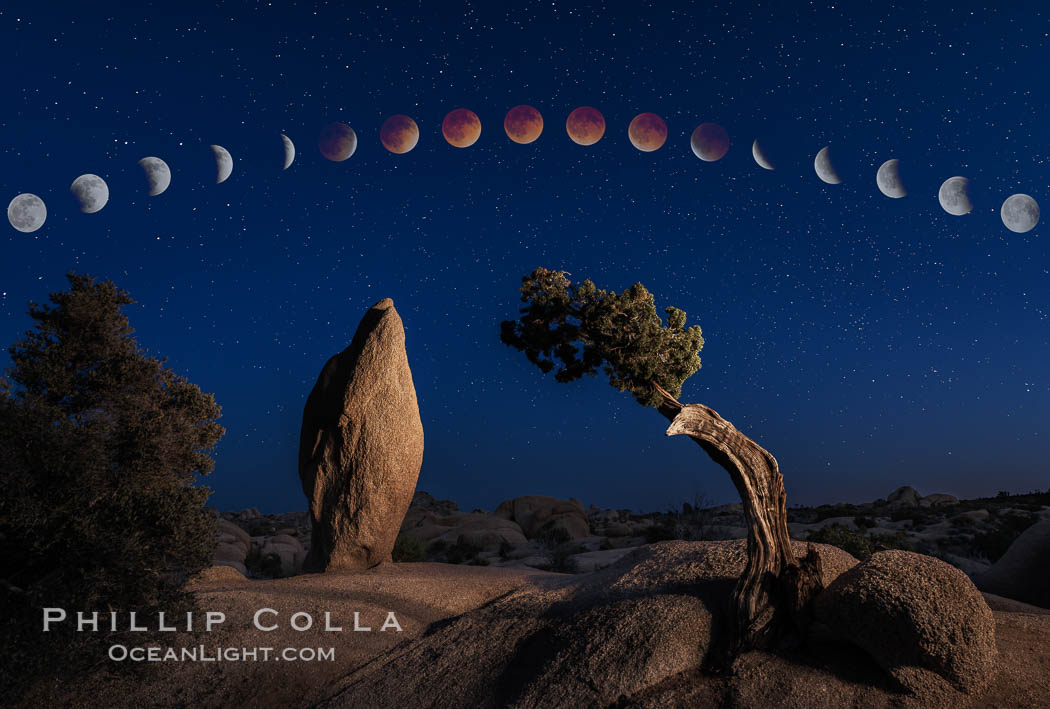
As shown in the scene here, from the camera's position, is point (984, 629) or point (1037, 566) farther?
point (1037, 566)

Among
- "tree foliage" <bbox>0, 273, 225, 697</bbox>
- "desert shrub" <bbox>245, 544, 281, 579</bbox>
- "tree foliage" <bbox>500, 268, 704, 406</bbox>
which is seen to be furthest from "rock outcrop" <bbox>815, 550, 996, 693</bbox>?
"desert shrub" <bbox>245, 544, 281, 579</bbox>

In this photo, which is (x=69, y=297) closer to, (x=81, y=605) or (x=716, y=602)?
(x=81, y=605)

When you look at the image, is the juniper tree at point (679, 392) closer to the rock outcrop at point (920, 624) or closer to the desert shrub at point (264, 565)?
the rock outcrop at point (920, 624)

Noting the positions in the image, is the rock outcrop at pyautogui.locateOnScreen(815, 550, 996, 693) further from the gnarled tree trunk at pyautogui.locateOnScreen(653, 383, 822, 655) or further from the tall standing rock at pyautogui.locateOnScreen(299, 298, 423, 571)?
the tall standing rock at pyautogui.locateOnScreen(299, 298, 423, 571)

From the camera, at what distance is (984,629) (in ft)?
23.2

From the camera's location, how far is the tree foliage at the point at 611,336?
827 centimetres

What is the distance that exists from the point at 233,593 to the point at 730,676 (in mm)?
8266

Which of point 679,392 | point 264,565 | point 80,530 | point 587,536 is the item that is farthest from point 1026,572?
point 264,565

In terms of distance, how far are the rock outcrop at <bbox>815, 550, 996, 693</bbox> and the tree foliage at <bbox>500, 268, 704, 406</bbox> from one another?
3.39m

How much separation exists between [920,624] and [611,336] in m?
4.91

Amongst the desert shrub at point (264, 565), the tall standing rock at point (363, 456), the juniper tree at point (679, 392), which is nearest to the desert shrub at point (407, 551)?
the desert shrub at point (264, 565)

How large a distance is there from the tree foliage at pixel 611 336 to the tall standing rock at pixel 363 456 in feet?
21.4

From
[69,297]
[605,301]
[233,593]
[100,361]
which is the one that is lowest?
[233,593]

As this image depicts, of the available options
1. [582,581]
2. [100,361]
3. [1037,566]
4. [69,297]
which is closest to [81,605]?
[582,581]
